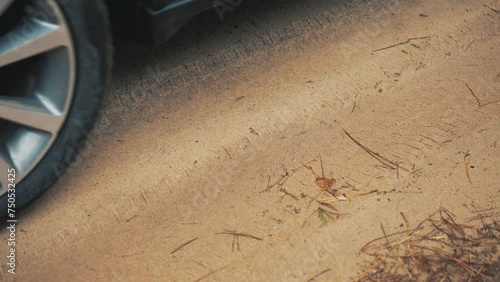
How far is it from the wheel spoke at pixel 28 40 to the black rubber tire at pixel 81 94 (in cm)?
6

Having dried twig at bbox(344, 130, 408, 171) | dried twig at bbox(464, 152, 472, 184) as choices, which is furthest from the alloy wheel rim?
dried twig at bbox(464, 152, 472, 184)

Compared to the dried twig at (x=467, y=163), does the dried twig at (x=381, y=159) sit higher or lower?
higher

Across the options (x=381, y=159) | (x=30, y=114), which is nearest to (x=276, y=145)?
(x=381, y=159)

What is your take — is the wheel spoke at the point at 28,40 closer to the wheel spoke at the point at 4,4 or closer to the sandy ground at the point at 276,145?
the wheel spoke at the point at 4,4

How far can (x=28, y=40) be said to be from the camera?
6.83 feet

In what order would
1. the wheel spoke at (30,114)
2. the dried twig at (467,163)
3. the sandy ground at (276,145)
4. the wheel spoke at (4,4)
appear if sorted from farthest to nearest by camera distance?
the dried twig at (467,163)
the sandy ground at (276,145)
the wheel spoke at (30,114)
the wheel spoke at (4,4)

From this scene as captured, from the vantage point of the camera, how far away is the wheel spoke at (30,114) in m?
2.14

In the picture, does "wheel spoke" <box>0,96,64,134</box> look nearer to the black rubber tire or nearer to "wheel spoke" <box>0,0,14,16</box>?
the black rubber tire

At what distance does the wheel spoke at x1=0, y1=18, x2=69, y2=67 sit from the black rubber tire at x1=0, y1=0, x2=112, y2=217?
0.06 meters

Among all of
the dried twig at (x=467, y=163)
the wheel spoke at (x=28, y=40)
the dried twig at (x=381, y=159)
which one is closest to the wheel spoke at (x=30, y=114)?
the wheel spoke at (x=28, y=40)

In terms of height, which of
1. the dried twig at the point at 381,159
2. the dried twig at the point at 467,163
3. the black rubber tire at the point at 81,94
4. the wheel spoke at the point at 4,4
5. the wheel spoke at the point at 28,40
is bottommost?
the dried twig at the point at 467,163

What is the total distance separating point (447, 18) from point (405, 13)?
206 mm

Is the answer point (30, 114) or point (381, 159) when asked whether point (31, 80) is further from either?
point (381, 159)

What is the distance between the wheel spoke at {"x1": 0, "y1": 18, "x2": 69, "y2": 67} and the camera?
2076 mm
